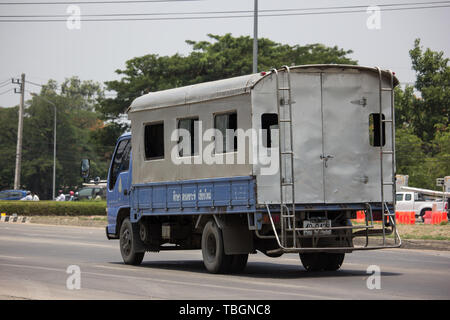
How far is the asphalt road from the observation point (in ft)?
39.5

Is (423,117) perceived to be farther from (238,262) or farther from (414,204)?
(238,262)

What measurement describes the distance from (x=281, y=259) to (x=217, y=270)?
5.08 metres

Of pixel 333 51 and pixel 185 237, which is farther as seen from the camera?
pixel 333 51

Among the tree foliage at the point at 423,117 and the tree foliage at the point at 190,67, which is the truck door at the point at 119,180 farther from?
the tree foliage at the point at 423,117

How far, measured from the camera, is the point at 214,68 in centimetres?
6206

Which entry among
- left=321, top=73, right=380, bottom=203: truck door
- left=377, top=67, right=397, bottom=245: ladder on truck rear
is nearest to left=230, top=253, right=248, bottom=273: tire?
left=321, top=73, right=380, bottom=203: truck door

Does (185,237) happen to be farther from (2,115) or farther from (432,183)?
(2,115)

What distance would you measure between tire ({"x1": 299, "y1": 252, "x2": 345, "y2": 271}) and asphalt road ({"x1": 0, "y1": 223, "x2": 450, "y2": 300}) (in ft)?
1.03

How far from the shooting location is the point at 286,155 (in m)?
14.8

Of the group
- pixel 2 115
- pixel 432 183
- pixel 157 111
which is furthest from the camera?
pixel 2 115

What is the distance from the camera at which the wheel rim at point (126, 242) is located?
725 inches

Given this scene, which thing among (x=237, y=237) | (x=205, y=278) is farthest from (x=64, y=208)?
(x=205, y=278)
